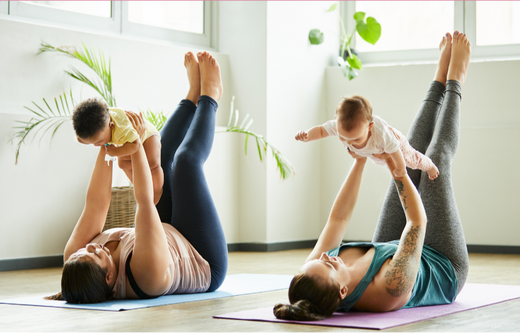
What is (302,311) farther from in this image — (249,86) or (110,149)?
(249,86)

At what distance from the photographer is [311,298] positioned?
188 centimetres

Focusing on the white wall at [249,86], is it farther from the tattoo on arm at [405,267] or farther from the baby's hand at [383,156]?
the tattoo on arm at [405,267]

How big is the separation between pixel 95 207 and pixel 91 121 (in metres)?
0.53

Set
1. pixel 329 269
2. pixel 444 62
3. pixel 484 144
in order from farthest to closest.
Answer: pixel 484 144, pixel 444 62, pixel 329 269

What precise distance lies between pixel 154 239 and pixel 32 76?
2.14m

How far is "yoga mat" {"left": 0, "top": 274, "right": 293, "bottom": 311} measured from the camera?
2.26 m

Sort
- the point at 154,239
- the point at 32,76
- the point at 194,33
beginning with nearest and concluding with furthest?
the point at 154,239 < the point at 32,76 < the point at 194,33

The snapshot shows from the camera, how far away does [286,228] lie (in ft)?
17.4

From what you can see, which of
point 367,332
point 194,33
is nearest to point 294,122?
point 194,33

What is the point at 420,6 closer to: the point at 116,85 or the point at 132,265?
the point at 116,85

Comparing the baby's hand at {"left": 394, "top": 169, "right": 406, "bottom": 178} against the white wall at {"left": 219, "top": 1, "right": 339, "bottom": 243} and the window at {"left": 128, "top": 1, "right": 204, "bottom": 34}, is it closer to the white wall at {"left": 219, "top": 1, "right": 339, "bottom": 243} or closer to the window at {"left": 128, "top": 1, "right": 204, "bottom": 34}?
the white wall at {"left": 219, "top": 1, "right": 339, "bottom": 243}

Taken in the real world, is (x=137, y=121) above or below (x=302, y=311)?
above

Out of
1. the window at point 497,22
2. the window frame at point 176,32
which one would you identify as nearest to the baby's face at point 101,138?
the window frame at point 176,32

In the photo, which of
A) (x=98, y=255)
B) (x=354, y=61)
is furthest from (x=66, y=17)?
(x=98, y=255)
